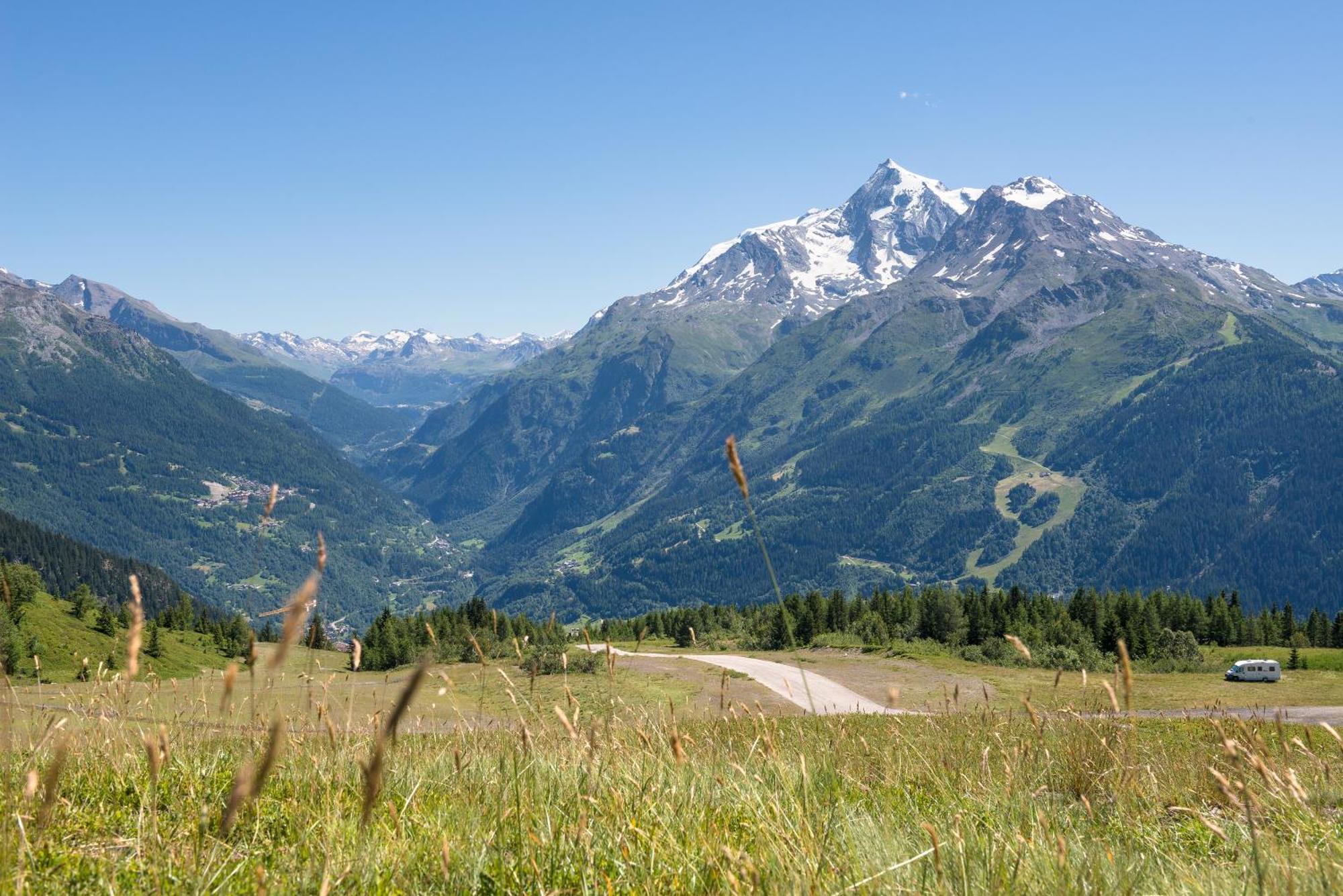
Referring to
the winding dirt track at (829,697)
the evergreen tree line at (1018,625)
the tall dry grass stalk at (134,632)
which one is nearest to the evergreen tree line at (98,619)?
the winding dirt track at (829,697)

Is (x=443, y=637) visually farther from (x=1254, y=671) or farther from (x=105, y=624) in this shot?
(x=1254, y=671)

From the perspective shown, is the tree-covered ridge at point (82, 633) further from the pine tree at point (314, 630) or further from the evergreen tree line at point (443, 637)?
the pine tree at point (314, 630)

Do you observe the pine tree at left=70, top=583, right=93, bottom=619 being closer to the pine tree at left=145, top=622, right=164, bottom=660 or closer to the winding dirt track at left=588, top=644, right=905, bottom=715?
the pine tree at left=145, top=622, right=164, bottom=660

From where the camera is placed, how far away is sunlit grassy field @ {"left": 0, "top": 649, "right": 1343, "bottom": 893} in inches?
132

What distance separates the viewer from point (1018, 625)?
2076 inches

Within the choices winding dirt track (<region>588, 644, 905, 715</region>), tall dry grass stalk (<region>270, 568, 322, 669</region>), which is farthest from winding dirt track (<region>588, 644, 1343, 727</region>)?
tall dry grass stalk (<region>270, 568, 322, 669</region>)

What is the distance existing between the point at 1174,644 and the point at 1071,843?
5574 centimetres

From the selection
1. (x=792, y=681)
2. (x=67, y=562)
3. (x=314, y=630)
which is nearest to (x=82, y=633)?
(x=792, y=681)

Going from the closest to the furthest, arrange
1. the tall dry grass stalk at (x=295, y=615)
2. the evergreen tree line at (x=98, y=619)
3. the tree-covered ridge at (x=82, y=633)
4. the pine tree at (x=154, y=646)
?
the tall dry grass stalk at (x=295, y=615), the evergreen tree line at (x=98, y=619), the tree-covered ridge at (x=82, y=633), the pine tree at (x=154, y=646)

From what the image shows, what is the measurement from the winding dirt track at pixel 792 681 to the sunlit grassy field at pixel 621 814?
51.1ft

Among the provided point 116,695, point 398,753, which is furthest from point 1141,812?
point 116,695

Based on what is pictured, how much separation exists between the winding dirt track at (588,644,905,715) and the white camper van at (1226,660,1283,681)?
2009cm

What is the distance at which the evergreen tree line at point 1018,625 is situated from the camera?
4881 cm

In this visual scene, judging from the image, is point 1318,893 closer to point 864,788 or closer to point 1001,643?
point 864,788
